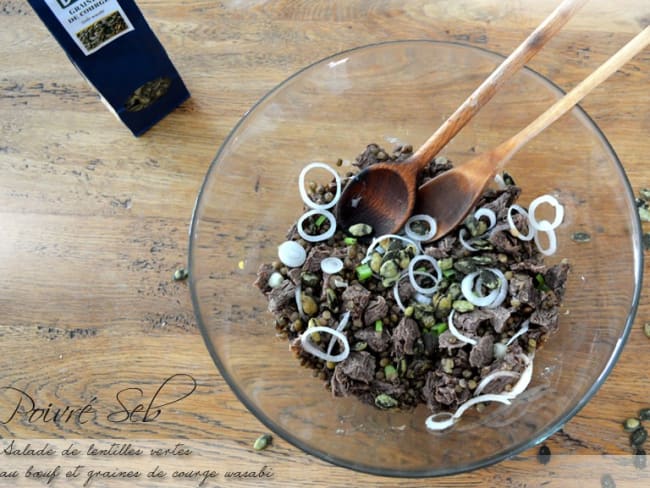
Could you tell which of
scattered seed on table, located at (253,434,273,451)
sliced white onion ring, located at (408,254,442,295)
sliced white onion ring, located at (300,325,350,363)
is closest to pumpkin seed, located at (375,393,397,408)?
sliced white onion ring, located at (300,325,350,363)

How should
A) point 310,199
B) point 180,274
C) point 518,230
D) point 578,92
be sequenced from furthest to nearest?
point 180,274 → point 310,199 → point 518,230 → point 578,92

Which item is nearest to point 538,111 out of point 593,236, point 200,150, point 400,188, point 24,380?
point 593,236

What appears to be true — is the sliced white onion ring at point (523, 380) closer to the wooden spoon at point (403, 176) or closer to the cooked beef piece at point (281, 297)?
the wooden spoon at point (403, 176)

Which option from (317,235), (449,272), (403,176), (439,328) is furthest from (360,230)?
(439,328)

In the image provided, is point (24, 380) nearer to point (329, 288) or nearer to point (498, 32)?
point (329, 288)

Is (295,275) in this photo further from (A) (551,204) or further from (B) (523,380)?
(A) (551,204)
